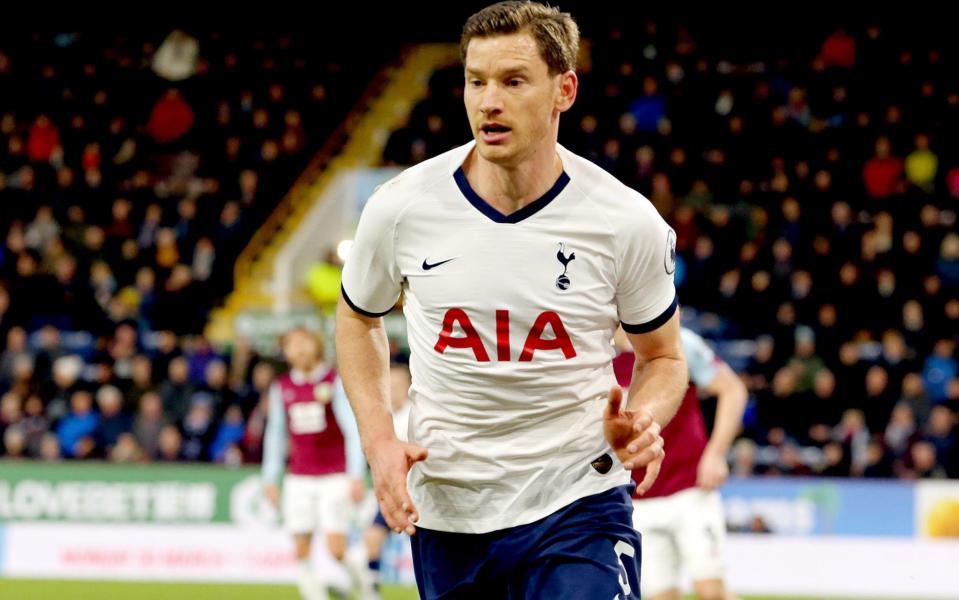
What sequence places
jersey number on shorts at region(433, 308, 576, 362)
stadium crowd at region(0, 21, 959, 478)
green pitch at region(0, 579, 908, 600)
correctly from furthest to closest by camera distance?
stadium crowd at region(0, 21, 959, 478), green pitch at region(0, 579, 908, 600), jersey number on shorts at region(433, 308, 576, 362)

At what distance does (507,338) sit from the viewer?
4.04 meters

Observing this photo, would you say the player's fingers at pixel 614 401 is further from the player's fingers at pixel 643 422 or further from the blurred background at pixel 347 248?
the blurred background at pixel 347 248

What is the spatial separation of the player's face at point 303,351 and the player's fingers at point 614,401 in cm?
751

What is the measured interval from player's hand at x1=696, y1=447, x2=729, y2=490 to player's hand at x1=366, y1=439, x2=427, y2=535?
3.59 metres

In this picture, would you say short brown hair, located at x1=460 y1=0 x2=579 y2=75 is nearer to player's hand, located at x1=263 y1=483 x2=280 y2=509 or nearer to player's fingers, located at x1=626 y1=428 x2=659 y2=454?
player's fingers, located at x1=626 y1=428 x2=659 y2=454

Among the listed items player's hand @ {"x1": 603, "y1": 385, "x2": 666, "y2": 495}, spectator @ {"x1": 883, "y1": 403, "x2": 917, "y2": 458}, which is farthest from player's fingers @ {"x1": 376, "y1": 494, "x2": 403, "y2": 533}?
spectator @ {"x1": 883, "y1": 403, "x2": 917, "y2": 458}

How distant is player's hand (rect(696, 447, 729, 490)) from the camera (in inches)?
290

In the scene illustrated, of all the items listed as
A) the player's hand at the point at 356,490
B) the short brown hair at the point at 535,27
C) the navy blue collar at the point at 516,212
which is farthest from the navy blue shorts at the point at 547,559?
the player's hand at the point at 356,490

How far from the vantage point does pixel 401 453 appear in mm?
3955

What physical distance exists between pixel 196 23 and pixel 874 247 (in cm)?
1217

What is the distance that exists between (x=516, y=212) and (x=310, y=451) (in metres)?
7.46

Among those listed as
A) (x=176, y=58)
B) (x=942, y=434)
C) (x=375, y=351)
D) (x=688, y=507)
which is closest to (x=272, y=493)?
(x=688, y=507)

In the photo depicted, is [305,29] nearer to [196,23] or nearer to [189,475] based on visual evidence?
[196,23]

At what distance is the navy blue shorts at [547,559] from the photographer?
402 cm
